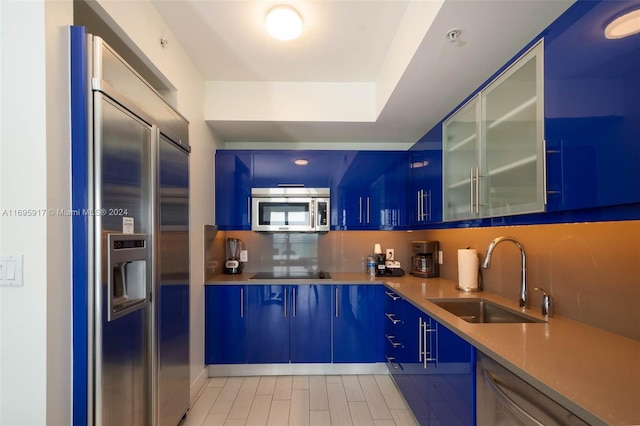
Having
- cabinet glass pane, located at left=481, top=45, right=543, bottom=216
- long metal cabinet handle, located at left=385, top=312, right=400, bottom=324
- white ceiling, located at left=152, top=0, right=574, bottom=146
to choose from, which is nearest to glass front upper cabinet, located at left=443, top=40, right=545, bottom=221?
cabinet glass pane, located at left=481, top=45, right=543, bottom=216

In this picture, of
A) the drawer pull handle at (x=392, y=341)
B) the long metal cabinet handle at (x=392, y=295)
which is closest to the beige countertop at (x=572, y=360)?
the long metal cabinet handle at (x=392, y=295)

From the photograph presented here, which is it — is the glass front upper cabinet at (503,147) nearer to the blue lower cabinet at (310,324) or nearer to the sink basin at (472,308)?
the sink basin at (472,308)

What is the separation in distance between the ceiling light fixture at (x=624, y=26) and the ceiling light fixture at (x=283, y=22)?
4.76 ft

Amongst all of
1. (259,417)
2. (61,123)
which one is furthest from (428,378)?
(61,123)

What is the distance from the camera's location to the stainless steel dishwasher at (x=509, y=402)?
2.81 ft

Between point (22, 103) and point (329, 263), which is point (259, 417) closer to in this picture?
point (329, 263)

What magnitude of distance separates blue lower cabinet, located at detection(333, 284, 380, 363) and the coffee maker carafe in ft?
1.68

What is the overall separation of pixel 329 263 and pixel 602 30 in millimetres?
2714

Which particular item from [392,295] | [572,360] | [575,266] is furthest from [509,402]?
[392,295]

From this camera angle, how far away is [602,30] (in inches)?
39.4

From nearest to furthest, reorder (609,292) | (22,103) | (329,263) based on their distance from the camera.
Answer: (22,103) < (609,292) < (329,263)

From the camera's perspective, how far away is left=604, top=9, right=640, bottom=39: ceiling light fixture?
890 mm

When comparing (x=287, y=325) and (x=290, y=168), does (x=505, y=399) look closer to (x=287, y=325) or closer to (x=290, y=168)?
(x=287, y=325)

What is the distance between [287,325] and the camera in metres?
2.74
